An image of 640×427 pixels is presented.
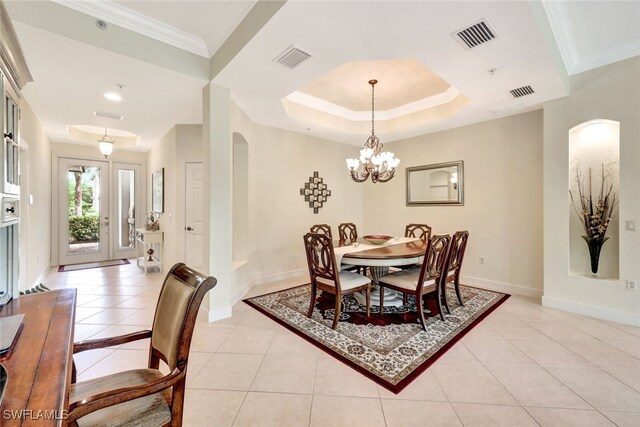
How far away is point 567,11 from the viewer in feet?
8.16

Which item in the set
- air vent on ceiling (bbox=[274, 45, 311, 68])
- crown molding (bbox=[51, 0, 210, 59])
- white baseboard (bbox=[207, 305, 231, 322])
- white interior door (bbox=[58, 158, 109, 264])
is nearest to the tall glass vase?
air vent on ceiling (bbox=[274, 45, 311, 68])

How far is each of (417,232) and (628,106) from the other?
9.72 ft

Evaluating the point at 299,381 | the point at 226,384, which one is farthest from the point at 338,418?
the point at 226,384

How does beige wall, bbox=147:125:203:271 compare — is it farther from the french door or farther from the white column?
the french door

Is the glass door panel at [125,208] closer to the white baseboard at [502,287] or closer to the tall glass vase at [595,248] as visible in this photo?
the white baseboard at [502,287]

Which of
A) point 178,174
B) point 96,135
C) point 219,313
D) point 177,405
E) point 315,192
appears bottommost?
point 219,313

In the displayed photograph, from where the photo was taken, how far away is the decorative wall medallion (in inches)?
201

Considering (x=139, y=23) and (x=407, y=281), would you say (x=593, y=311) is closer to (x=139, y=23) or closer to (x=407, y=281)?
(x=407, y=281)

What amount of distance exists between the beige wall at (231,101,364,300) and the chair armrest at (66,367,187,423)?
271cm

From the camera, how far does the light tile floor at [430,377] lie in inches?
65.7

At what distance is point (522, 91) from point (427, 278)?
8.18 ft

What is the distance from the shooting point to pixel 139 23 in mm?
2477

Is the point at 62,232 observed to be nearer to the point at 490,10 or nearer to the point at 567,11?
the point at 490,10

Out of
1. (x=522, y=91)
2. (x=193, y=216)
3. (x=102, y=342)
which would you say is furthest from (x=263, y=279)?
(x=522, y=91)
